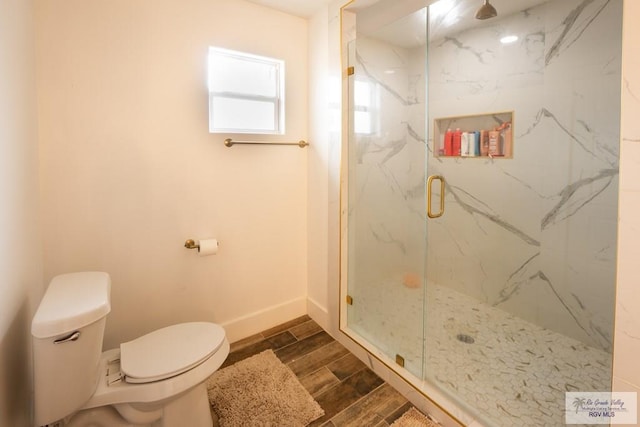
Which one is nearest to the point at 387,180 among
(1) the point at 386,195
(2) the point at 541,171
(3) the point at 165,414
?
(1) the point at 386,195

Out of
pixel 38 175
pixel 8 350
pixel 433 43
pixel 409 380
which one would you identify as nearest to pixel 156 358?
pixel 8 350

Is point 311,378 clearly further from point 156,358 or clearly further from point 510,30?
point 510,30

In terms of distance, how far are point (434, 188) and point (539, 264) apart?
946mm

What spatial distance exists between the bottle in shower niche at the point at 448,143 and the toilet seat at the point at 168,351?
227 cm

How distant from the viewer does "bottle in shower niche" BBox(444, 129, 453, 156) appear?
8.95 ft

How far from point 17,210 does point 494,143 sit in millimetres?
2815

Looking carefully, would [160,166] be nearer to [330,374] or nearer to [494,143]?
[330,374]

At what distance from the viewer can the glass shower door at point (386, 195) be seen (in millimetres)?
2139

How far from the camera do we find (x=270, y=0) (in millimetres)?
2039

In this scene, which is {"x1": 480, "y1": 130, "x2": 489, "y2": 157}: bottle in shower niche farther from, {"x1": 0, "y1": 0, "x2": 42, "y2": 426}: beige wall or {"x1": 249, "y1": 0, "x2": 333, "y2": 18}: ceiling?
{"x1": 0, "y1": 0, "x2": 42, "y2": 426}: beige wall

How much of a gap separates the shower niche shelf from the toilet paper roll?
6.53 ft

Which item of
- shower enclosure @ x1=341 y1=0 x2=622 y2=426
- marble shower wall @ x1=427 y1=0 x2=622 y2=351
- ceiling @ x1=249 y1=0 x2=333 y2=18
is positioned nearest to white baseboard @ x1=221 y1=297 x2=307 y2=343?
shower enclosure @ x1=341 y1=0 x2=622 y2=426

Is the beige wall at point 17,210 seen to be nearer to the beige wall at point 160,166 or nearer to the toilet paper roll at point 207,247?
the beige wall at point 160,166

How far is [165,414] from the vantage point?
52.7 inches
